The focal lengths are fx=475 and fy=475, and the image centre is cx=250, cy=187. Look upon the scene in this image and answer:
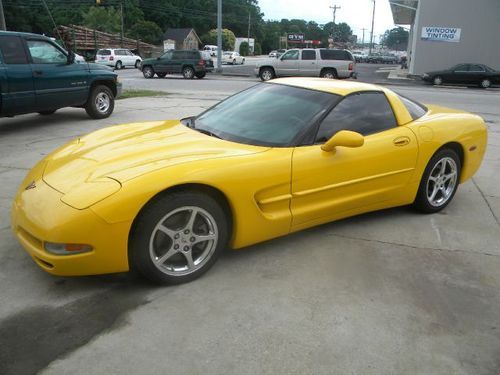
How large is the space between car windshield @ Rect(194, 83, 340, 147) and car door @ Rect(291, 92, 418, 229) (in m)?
0.14

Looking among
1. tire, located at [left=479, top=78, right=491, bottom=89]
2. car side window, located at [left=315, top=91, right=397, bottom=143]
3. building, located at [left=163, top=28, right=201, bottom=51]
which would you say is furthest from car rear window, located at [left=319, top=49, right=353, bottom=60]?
building, located at [left=163, top=28, right=201, bottom=51]

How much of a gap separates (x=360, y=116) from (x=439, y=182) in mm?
1190

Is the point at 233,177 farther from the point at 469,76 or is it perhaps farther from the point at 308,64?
the point at 469,76

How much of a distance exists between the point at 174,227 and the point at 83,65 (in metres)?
7.09

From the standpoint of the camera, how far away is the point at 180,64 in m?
26.1

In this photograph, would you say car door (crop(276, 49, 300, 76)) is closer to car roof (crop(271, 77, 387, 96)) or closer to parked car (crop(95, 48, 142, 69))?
parked car (crop(95, 48, 142, 69))

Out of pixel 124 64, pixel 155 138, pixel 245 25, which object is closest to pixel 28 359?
pixel 155 138

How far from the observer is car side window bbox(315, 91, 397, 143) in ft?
12.3

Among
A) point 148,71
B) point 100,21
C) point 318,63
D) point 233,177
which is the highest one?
point 100,21

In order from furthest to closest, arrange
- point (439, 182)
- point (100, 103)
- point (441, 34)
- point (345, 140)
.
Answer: point (441, 34) < point (100, 103) < point (439, 182) < point (345, 140)

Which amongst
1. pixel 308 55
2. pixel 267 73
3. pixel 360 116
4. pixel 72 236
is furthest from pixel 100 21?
pixel 72 236

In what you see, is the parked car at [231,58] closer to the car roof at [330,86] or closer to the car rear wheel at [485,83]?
the car rear wheel at [485,83]

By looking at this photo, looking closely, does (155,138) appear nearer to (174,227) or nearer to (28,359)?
(174,227)

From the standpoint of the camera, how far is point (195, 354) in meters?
2.45
